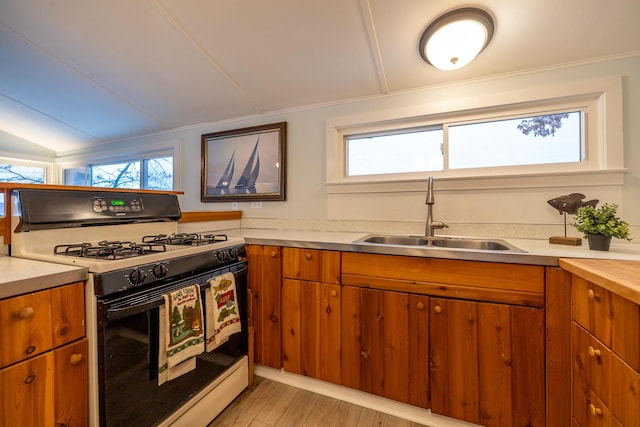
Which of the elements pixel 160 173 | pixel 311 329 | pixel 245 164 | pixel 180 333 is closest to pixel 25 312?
pixel 180 333

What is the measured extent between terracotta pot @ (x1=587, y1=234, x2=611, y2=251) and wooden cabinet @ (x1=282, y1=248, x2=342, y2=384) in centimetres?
124

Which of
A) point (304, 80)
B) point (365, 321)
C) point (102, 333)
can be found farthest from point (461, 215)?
point (102, 333)

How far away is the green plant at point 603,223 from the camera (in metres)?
1.16

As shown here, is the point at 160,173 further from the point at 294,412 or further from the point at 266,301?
the point at 294,412

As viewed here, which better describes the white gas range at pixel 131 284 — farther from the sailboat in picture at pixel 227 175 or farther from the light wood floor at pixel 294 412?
the sailboat in picture at pixel 227 175

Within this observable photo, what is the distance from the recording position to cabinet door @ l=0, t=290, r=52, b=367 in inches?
27.8

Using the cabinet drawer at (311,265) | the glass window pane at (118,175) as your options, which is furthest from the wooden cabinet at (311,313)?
the glass window pane at (118,175)

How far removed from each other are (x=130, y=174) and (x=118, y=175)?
24 cm

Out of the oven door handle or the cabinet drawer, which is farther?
the cabinet drawer

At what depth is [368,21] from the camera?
1.41 meters

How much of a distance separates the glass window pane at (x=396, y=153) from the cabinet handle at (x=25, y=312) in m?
1.86

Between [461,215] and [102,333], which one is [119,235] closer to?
[102,333]

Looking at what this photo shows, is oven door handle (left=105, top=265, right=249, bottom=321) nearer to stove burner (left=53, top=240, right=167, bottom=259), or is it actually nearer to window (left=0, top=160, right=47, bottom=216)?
stove burner (left=53, top=240, right=167, bottom=259)

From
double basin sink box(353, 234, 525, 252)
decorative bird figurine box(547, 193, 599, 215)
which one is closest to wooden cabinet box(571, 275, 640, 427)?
double basin sink box(353, 234, 525, 252)
